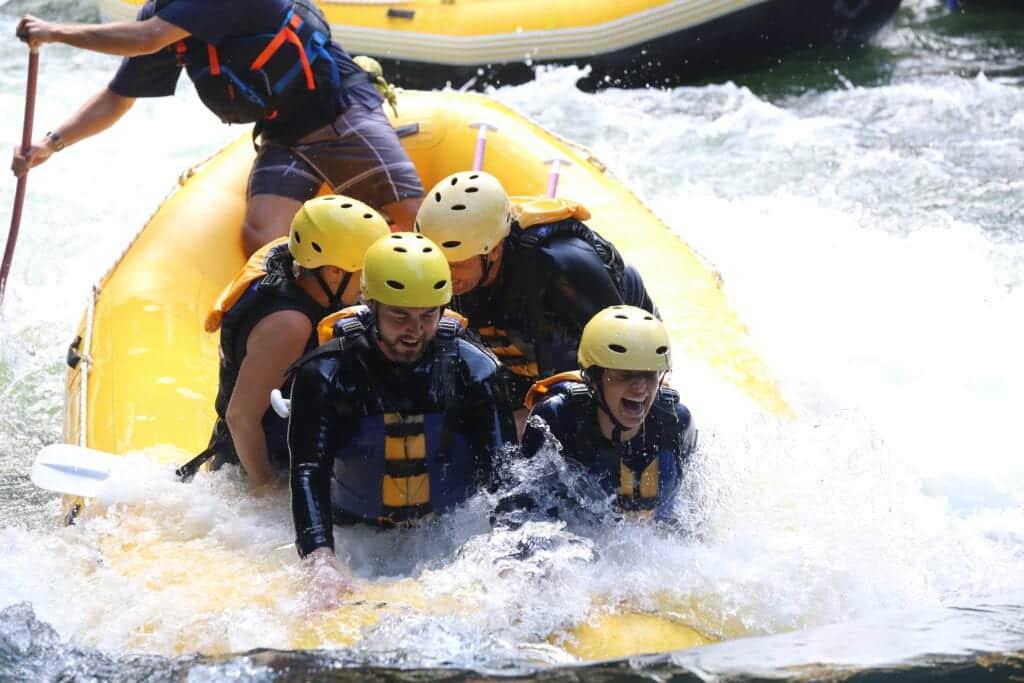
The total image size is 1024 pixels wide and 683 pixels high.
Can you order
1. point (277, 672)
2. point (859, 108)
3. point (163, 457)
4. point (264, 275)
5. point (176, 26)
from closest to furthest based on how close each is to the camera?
point (277, 672), point (264, 275), point (163, 457), point (176, 26), point (859, 108)

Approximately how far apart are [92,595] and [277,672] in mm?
→ 592

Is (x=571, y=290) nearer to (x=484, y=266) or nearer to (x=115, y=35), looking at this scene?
(x=484, y=266)

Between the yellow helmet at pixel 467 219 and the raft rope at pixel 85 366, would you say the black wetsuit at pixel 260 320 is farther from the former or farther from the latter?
the raft rope at pixel 85 366

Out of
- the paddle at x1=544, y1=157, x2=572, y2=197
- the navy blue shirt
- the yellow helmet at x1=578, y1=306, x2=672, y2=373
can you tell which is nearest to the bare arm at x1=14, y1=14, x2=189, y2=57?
the navy blue shirt

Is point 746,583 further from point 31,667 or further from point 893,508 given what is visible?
point 31,667

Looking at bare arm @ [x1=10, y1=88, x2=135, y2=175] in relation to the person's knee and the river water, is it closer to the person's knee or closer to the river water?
the river water

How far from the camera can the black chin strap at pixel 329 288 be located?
3346mm

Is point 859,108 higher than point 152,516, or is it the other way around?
point 152,516

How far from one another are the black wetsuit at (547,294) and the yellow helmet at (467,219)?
0.28ft

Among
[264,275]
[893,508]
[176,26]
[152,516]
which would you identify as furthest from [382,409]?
[176,26]

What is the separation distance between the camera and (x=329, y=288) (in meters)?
3.37

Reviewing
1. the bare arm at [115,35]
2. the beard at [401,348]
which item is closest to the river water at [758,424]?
the beard at [401,348]

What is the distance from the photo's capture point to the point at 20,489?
4562 millimetres

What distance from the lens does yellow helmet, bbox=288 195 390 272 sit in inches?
128
